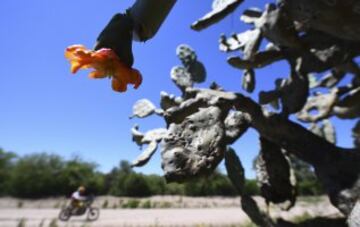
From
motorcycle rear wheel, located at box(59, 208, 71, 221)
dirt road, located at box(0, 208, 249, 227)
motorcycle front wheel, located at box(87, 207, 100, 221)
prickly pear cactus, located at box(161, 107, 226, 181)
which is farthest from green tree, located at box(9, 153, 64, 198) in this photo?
prickly pear cactus, located at box(161, 107, 226, 181)

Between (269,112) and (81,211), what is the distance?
28.7ft

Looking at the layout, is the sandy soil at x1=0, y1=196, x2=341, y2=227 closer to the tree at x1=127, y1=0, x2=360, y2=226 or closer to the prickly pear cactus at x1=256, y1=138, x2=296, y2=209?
the prickly pear cactus at x1=256, y1=138, x2=296, y2=209

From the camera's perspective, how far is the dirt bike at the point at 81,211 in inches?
376

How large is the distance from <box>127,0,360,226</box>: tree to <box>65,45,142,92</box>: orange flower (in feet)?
4.05

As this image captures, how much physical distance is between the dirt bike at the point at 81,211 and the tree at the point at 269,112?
19.7 ft

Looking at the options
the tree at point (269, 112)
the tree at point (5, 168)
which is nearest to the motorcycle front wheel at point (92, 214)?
the tree at point (269, 112)

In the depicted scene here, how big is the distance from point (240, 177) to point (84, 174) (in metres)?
18.5

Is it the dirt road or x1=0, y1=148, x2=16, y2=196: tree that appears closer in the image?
the dirt road

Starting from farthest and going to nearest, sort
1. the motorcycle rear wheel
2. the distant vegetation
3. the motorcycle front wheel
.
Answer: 1. the distant vegetation
2. the motorcycle rear wheel
3. the motorcycle front wheel

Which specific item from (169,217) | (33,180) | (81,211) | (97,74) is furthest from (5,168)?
(97,74)

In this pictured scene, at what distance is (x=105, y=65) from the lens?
0.93 m

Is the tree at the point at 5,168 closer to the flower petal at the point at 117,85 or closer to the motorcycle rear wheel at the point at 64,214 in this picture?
the motorcycle rear wheel at the point at 64,214

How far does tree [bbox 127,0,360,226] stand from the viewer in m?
2.28

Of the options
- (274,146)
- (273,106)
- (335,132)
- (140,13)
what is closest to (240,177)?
(274,146)
